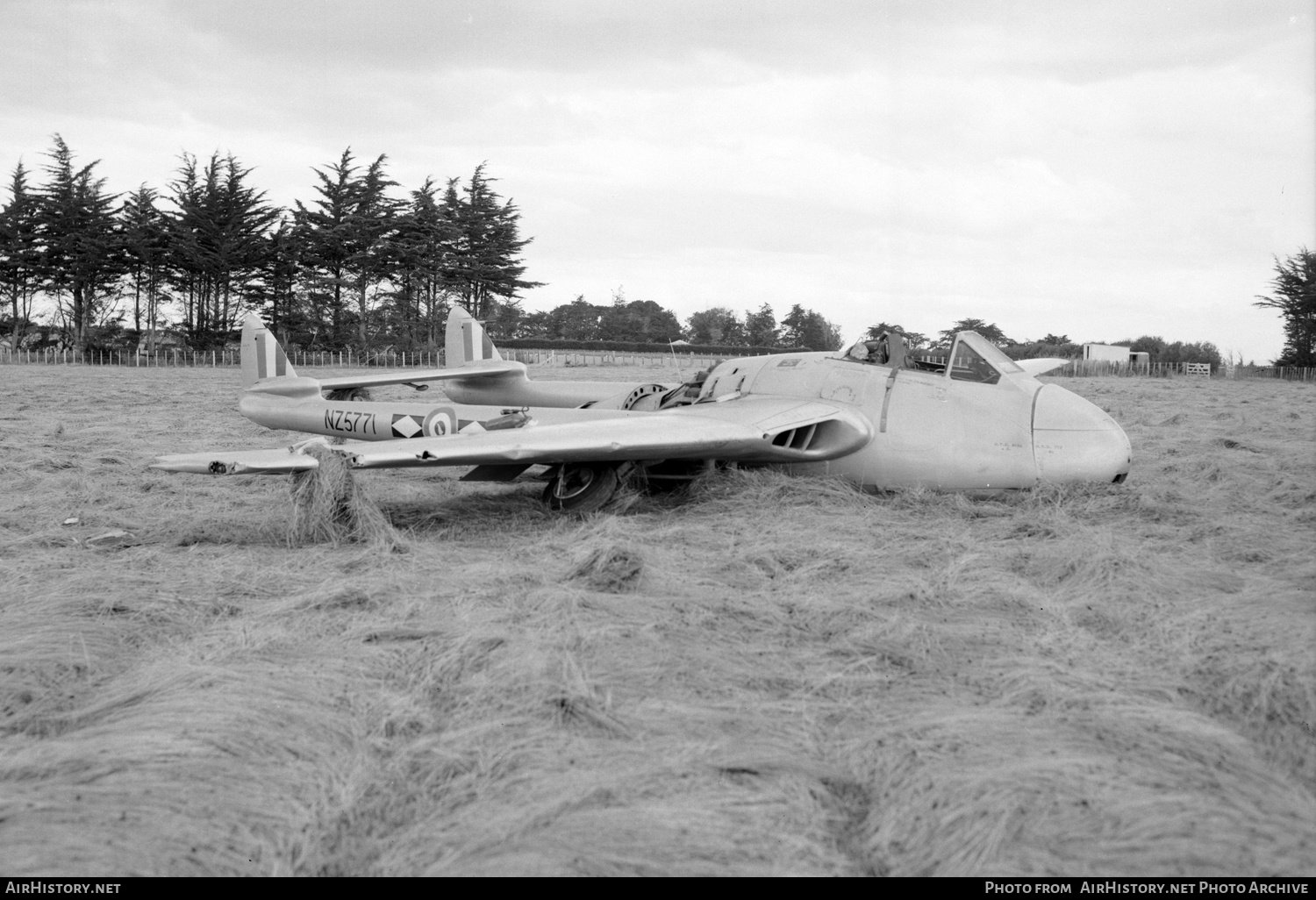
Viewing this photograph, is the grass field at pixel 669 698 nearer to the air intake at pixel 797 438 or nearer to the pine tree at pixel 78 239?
the air intake at pixel 797 438

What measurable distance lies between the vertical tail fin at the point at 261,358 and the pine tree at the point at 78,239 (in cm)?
4545

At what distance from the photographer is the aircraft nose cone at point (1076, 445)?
7.92 metres

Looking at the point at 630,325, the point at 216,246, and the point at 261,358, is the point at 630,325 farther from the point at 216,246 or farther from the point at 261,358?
the point at 261,358

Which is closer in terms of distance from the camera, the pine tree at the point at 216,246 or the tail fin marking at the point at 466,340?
the tail fin marking at the point at 466,340

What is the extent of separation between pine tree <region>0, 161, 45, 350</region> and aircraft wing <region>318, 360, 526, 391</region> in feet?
170

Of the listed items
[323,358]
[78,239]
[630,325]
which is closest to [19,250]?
[78,239]

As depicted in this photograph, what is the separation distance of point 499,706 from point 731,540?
3.27m

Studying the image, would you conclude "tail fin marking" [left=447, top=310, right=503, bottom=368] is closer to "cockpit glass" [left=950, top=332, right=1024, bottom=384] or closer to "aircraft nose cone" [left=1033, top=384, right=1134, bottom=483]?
"cockpit glass" [left=950, top=332, right=1024, bottom=384]

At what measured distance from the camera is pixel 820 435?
28.8ft

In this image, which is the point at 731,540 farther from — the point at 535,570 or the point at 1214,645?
the point at 1214,645

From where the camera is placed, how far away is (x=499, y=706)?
3.42m

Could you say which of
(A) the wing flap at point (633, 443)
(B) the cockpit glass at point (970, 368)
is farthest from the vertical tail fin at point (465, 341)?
(B) the cockpit glass at point (970, 368)

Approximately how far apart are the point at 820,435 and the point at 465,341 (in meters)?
6.77

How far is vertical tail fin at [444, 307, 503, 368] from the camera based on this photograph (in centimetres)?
1358
